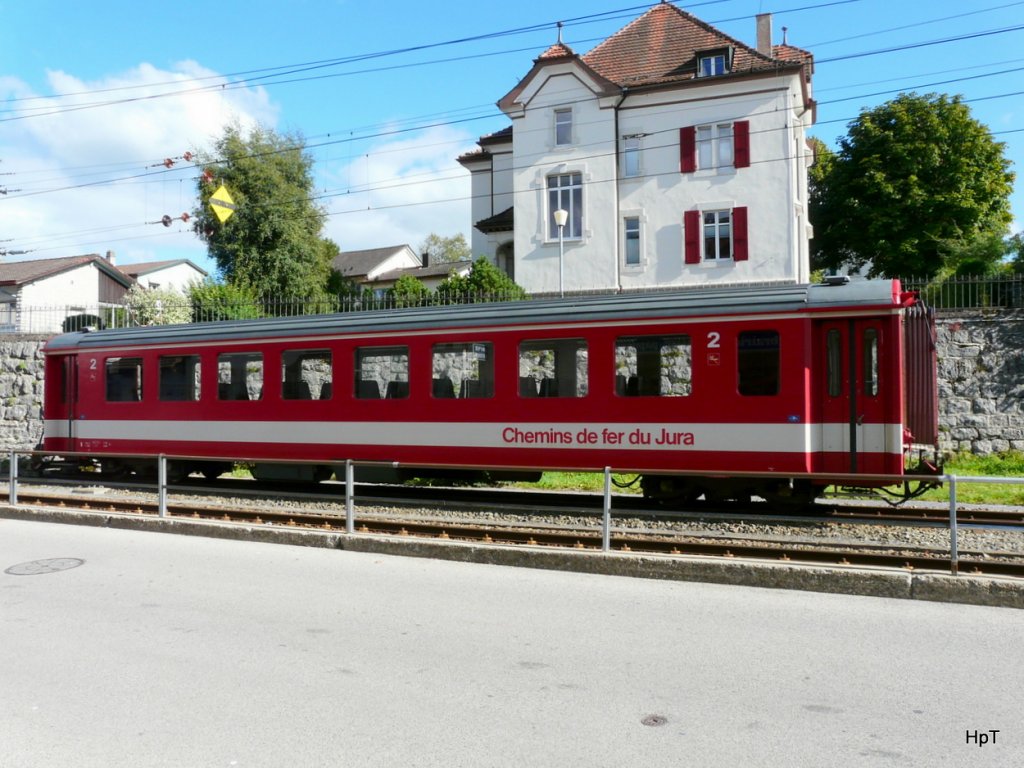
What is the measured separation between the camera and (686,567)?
25.4 feet

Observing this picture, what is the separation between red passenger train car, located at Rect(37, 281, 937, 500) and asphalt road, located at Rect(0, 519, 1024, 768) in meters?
2.19

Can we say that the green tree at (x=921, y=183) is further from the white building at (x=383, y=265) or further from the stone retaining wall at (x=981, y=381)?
the white building at (x=383, y=265)

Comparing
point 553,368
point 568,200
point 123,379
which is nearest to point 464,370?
point 553,368

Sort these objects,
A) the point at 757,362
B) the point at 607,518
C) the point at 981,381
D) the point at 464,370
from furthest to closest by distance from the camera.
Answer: the point at 981,381 < the point at 464,370 < the point at 757,362 < the point at 607,518

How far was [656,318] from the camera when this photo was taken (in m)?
11.4

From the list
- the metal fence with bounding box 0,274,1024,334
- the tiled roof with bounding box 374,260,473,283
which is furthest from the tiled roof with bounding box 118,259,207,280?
the metal fence with bounding box 0,274,1024,334

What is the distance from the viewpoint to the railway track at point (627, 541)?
7.65 meters

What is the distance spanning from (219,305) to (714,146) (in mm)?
17000

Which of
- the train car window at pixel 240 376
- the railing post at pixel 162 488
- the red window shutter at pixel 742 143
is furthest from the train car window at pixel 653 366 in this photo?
the red window shutter at pixel 742 143

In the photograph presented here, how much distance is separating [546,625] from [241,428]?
31.6ft

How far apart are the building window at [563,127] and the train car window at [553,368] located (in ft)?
64.9

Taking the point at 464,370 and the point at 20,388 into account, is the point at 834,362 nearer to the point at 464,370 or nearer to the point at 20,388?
the point at 464,370

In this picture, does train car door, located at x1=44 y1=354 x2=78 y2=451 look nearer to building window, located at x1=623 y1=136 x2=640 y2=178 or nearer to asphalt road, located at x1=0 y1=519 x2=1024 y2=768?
asphalt road, located at x1=0 y1=519 x2=1024 y2=768

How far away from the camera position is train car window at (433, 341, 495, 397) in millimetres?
12469
